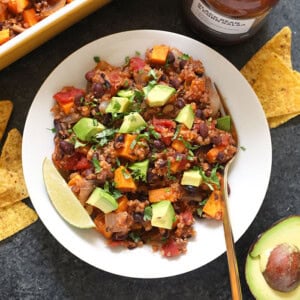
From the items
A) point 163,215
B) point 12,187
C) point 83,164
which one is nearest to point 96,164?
A: point 83,164

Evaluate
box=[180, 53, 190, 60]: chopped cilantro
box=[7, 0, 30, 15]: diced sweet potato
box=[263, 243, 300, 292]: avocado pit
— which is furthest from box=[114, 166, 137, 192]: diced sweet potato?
box=[7, 0, 30, 15]: diced sweet potato

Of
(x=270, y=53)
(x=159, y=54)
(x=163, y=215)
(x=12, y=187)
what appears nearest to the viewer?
(x=163, y=215)

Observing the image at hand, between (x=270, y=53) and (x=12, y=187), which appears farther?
(x=270, y=53)

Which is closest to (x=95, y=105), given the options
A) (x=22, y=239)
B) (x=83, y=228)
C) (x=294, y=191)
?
(x=83, y=228)

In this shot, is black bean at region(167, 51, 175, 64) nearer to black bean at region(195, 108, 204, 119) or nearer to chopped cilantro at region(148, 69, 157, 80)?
chopped cilantro at region(148, 69, 157, 80)

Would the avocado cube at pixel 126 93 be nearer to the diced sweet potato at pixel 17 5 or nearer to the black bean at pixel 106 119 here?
the black bean at pixel 106 119

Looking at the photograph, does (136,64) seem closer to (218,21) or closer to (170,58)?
(170,58)

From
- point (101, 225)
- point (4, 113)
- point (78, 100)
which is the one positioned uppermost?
point (78, 100)
